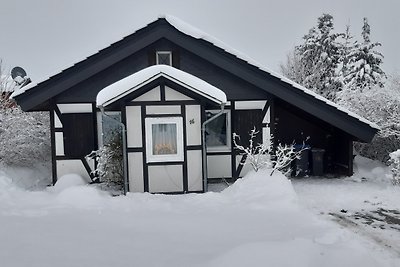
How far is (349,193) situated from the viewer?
824 cm

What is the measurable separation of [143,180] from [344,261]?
16.8 ft

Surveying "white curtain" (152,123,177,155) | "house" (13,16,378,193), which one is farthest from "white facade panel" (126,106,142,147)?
"white curtain" (152,123,177,155)

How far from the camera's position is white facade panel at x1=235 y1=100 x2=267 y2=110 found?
9.95m

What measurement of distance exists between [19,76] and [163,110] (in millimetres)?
13930

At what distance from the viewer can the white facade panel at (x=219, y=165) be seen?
9945mm

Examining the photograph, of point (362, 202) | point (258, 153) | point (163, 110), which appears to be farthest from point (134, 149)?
point (362, 202)

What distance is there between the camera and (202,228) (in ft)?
18.6

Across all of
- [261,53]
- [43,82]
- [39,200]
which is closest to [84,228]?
[39,200]

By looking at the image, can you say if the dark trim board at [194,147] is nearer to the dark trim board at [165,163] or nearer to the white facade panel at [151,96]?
the dark trim board at [165,163]

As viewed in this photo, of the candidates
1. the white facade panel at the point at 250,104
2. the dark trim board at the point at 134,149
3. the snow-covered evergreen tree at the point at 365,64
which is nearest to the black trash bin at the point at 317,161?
the white facade panel at the point at 250,104

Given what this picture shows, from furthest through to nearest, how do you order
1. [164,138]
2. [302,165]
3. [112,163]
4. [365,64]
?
[365,64] < [302,165] < [112,163] < [164,138]

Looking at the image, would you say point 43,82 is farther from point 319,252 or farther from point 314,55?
point 314,55

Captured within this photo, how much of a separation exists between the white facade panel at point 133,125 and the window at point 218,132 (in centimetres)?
251

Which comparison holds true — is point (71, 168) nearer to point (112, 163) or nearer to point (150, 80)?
point (112, 163)
